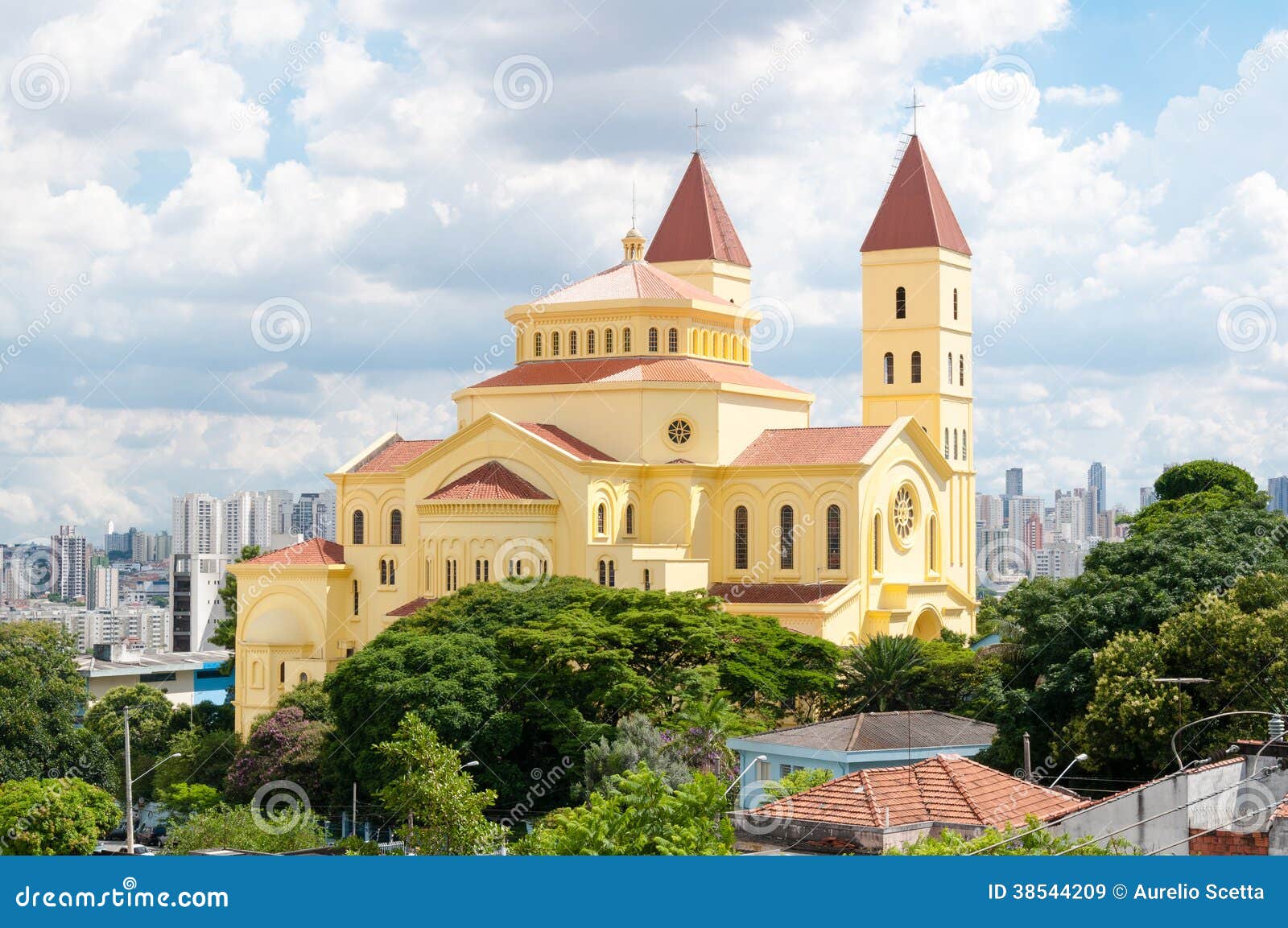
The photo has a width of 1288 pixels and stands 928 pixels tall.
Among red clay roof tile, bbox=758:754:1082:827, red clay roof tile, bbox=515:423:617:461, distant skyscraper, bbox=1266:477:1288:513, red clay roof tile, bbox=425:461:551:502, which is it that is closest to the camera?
red clay roof tile, bbox=758:754:1082:827

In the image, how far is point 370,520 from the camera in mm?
59438

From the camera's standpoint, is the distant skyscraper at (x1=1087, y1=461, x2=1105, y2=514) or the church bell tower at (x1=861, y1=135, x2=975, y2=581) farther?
the distant skyscraper at (x1=1087, y1=461, x2=1105, y2=514)

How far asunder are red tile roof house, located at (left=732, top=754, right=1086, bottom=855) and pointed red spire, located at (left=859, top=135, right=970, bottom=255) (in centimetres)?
4167

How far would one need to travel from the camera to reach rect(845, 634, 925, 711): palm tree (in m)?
45.9

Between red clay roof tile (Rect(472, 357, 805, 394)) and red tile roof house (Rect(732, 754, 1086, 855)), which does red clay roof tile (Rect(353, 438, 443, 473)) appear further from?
red tile roof house (Rect(732, 754, 1086, 855))

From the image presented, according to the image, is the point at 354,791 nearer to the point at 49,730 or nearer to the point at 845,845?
the point at 49,730

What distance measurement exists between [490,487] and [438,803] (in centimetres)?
2118

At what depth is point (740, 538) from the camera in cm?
5591

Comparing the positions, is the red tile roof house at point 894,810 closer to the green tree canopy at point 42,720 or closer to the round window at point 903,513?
the round window at point 903,513

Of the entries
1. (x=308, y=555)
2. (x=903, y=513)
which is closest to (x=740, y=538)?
(x=903, y=513)

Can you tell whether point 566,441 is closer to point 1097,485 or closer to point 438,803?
point 438,803

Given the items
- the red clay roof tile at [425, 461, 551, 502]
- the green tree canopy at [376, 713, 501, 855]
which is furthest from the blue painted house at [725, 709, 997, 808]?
the red clay roof tile at [425, 461, 551, 502]

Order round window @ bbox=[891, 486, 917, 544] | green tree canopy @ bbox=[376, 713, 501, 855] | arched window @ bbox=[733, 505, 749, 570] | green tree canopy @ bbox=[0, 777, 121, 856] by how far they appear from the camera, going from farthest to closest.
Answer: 1. round window @ bbox=[891, 486, 917, 544]
2. arched window @ bbox=[733, 505, 749, 570]
3. green tree canopy @ bbox=[0, 777, 121, 856]
4. green tree canopy @ bbox=[376, 713, 501, 855]

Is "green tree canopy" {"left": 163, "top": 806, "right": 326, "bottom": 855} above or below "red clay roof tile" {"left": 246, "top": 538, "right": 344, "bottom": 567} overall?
below
